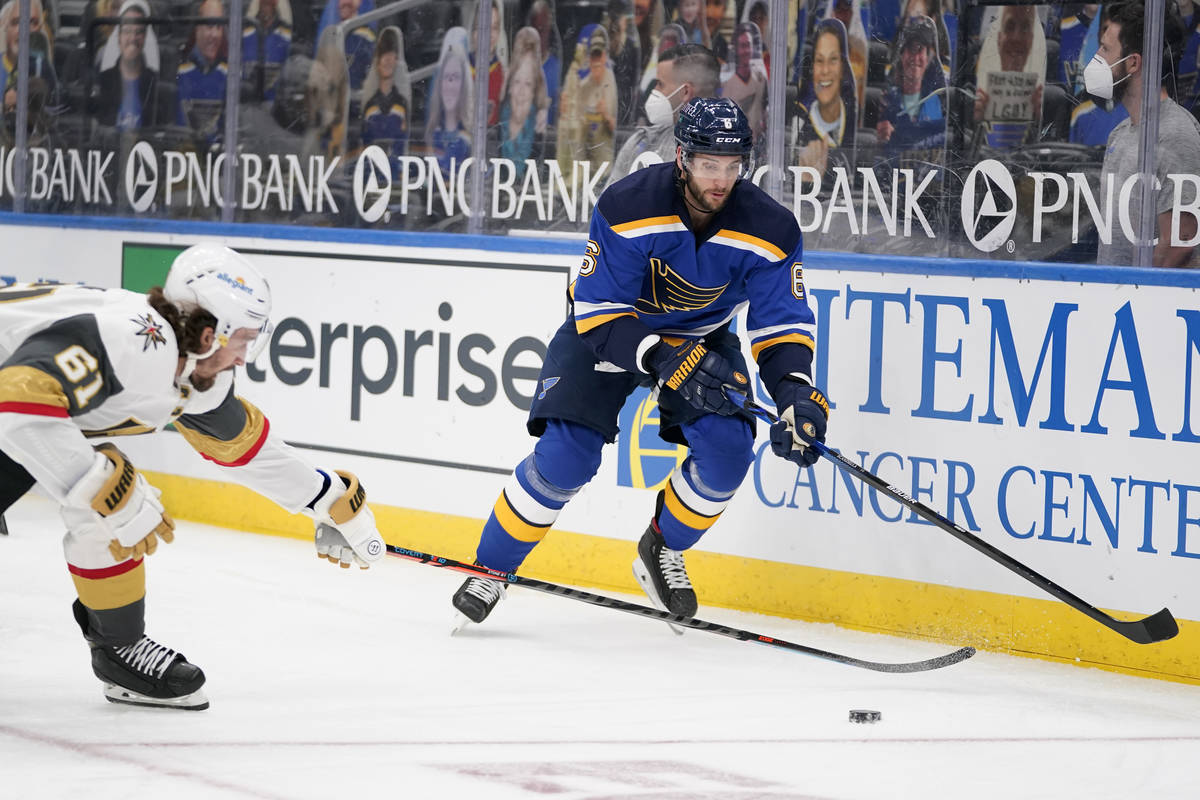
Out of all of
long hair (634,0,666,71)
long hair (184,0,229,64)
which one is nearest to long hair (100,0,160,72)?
long hair (184,0,229,64)

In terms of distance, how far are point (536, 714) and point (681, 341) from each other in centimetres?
111

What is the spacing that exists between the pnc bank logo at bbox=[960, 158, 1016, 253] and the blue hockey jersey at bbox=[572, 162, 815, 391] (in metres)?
0.57

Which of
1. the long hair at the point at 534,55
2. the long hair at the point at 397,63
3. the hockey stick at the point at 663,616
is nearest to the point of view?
the hockey stick at the point at 663,616

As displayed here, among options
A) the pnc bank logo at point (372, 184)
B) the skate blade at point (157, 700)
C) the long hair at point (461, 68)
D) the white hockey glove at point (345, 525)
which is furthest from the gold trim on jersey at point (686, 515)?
the pnc bank logo at point (372, 184)

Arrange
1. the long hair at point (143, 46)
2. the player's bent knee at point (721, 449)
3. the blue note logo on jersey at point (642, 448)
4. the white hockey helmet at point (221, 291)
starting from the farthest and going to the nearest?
the long hair at point (143, 46), the blue note logo on jersey at point (642, 448), the player's bent knee at point (721, 449), the white hockey helmet at point (221, 291)

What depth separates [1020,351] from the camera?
4047 mm

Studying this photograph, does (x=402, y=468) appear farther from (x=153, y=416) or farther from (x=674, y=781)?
(x=674, y=781)

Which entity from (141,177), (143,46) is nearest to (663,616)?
(141,177)

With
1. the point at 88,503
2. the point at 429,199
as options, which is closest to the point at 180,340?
the point at 88,503

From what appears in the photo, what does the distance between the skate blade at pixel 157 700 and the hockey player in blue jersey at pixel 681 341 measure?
93 cm

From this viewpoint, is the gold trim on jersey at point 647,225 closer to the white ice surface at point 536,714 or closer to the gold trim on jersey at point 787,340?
the gold trim on jersey at point 787,340

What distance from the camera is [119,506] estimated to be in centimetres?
289

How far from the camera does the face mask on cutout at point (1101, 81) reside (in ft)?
13.3

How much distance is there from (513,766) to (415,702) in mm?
523
